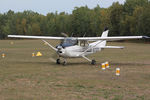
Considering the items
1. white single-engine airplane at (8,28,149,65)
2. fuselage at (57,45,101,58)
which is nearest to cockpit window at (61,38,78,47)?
white single-engine airplane at (8,28,149,65)

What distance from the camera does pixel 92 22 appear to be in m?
120

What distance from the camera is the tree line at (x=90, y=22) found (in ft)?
289

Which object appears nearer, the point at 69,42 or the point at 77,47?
the point at 69,42

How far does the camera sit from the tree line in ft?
289

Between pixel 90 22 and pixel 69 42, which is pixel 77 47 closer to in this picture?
pixel 69 42

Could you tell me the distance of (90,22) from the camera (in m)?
124

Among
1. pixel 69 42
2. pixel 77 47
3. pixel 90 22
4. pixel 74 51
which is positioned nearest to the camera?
pixel 69 42

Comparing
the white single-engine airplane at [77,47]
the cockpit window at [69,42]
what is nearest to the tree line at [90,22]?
the white single-engine airplane at [77,47]

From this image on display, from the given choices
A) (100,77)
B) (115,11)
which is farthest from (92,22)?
(100,77)

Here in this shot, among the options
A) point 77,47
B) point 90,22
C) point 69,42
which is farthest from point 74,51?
point 90,22

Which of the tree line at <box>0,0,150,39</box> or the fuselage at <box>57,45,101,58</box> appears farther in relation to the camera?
the tree line at <box>0,0,150,39</box>

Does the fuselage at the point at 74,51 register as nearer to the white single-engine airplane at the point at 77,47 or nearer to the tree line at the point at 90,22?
the white single-engine airplane at the point at 77,47

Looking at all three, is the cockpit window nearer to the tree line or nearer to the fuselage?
the fuselage

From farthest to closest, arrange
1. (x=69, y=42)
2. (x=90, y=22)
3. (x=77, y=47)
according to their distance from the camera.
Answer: (x=90, y=22) < (x=77, y=47) < (x=69, y=42)
